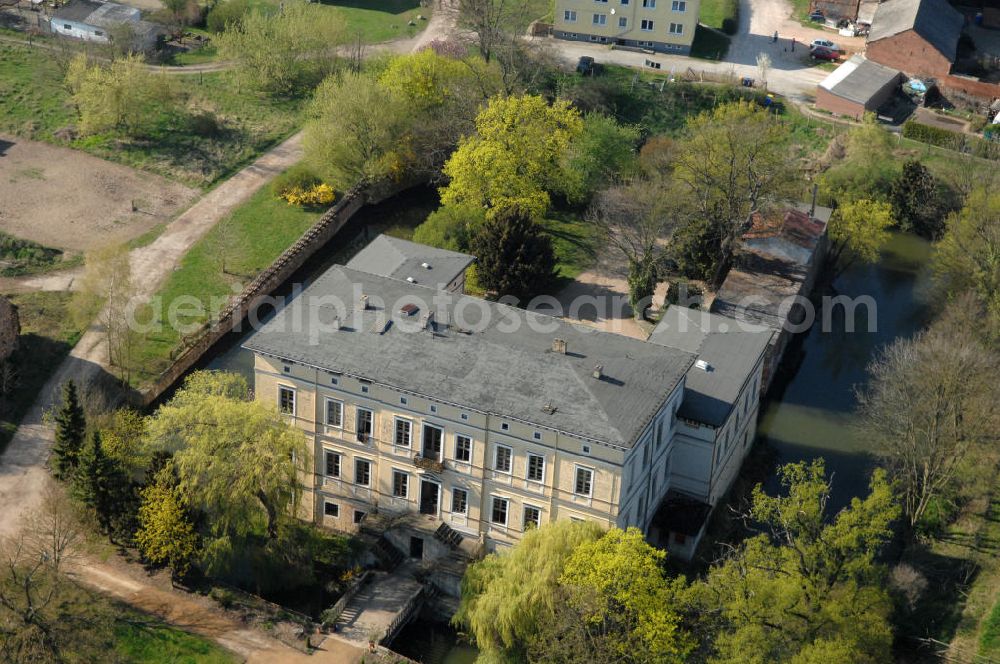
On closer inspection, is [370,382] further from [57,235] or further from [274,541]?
[57,235]

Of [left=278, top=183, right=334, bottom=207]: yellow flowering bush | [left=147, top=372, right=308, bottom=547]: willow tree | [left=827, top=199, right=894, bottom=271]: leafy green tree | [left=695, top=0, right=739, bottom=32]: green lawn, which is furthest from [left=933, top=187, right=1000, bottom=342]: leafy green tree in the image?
[left=695, top=0, right=739, bottom=32]: green lawn

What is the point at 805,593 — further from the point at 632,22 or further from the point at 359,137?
the point at 632,22

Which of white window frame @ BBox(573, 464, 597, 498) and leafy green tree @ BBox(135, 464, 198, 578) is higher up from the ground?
white window frame @ BBox(573, 464, 597, 498)

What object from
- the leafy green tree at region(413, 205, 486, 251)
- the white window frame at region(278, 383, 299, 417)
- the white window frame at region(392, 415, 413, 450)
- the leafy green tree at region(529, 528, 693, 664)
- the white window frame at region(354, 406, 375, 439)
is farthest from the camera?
the leafy green tree at region(413, 205, 486, 251)

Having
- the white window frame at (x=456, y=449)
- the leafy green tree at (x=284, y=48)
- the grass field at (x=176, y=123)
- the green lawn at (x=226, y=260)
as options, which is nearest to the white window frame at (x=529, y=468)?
the white window frame at (x=456, y=449)

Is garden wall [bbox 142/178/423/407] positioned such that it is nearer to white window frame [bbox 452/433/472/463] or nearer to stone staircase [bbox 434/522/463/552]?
stone staircase [bbox 434/522/463/552]

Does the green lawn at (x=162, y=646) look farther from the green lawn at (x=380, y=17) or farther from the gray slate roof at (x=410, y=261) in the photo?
the green lawn at (x=380, y=17)

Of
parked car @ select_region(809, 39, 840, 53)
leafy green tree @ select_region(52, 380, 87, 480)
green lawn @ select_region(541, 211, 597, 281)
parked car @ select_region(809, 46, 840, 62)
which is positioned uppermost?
parked car @ select_region(809, 39, 840, 53)

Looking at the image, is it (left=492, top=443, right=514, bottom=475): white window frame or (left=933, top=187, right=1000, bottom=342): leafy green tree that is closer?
(left=492, top=443, right=514, bottom=475): white window frame
